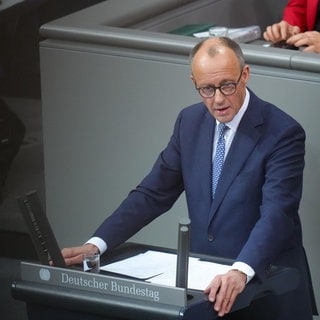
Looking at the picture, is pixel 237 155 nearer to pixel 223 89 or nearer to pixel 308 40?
pixel 223 89

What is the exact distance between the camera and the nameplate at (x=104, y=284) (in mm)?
3393

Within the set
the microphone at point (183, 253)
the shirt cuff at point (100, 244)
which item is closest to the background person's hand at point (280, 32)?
the shirt cuff at point (100, 244)

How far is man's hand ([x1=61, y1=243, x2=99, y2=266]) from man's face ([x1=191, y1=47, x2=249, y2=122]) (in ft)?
1.99

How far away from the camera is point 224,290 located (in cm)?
346

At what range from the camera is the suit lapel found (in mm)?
4000

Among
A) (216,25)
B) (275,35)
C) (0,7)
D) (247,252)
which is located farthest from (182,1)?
(247,252)

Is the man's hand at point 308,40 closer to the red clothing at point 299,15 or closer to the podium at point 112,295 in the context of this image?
the red clothing at point 299,15

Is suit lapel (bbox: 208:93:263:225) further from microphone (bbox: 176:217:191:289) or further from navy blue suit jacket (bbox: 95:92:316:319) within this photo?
microphone (bbox: 176:217:191:289)

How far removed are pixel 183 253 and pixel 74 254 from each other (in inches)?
23.5

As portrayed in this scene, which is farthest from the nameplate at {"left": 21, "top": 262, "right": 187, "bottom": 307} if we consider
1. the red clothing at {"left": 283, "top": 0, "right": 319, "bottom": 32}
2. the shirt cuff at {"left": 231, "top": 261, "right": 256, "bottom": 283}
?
the red clothing at {"left": 283, "top": 0, "right": 319, "bottom": 32}

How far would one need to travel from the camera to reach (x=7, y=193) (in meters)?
6.91

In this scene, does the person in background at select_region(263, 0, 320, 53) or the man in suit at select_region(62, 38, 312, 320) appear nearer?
the man in suit at select_region(62, 38, 312, 320)

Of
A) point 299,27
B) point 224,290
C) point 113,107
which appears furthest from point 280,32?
point 224,290

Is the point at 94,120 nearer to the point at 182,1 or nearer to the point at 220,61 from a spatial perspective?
the point at 182,1
